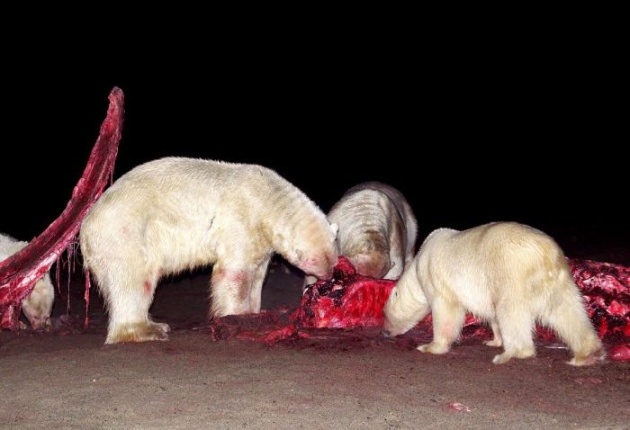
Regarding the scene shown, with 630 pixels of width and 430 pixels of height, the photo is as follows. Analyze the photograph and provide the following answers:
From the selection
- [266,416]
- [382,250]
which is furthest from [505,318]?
[382,250]

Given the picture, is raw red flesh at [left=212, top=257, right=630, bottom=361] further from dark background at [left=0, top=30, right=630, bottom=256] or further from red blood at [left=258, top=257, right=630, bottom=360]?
dark background at [left=0, top=30, right=630, bottom=256]

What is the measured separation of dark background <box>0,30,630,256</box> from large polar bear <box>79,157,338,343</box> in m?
11.5

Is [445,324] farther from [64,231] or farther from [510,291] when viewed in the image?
[64,231]

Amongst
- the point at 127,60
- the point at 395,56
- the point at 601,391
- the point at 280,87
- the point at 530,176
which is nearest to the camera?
the point at 601,391

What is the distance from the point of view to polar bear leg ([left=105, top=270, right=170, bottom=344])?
7.56 m

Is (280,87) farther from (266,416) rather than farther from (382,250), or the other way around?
(266,416)

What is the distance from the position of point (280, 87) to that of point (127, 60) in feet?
47.9

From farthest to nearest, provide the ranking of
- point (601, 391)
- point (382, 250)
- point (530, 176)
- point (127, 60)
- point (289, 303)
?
point (127, 60) → point (530, 176) → point (289, 303) → point (382, 250) → point (601, 391)

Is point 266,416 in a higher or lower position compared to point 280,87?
lower

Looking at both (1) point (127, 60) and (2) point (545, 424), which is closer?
(2) point (545, 424)

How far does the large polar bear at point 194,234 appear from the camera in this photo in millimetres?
7582

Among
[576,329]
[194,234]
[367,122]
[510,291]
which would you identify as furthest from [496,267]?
[367,122]

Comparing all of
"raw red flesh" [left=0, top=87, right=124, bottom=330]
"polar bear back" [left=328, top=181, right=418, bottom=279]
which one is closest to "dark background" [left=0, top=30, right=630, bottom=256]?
"polar bear back" [left=328, top=181, right=418, bottom=279]

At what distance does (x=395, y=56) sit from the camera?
252ft
